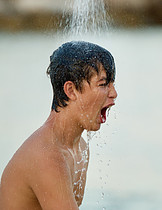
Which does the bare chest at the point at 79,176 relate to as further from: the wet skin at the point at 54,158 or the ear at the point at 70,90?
the ear at the point at 70,90

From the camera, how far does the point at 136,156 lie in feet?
15.4

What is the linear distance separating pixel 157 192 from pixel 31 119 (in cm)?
175

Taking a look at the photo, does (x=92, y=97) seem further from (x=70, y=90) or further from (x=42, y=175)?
(x=42, y=175)

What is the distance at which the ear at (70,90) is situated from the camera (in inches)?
61.2

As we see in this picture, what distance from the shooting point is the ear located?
61.2 inches

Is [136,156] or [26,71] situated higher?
[26,71]

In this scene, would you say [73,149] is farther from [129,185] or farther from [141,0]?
[141,0]

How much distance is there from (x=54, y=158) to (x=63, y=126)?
0.14 meters

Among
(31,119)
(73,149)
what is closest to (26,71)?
(31,119)

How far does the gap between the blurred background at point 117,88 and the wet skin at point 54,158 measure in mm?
1436

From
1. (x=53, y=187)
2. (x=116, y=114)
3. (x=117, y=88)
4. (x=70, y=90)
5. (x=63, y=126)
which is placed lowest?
(x=53, y=187)

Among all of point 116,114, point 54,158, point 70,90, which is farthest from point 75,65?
point 116,114

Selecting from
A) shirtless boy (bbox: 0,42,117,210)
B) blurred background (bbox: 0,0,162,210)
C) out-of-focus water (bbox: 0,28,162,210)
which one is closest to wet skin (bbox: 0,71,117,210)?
shirtless boy (bbox: 0,42,117,210)

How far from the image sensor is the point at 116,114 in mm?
5250
